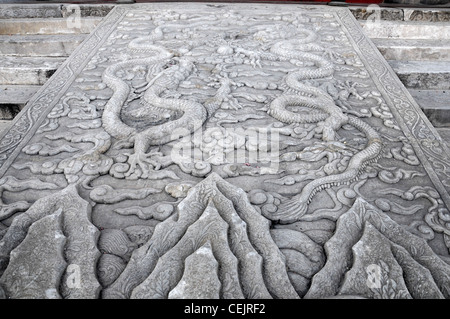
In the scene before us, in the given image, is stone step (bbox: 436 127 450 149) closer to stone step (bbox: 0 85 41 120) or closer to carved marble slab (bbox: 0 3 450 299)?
carved marble slab (bbox: 0 3 450 299)

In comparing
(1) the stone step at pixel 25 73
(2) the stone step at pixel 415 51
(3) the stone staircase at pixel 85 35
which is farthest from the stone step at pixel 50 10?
(2) the stone step at pixel 415 51

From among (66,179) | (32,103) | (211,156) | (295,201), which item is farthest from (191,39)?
(295,201)

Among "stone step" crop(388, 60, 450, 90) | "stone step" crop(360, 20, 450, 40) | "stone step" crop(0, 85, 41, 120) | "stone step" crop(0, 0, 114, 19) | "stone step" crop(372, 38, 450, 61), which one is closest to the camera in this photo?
"stone step" crop(0, 85, 41, 120)

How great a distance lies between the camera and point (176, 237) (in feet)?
5.39

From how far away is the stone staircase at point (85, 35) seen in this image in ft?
11.1

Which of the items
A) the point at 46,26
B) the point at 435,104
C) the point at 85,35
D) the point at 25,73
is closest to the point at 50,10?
the point at 46,26

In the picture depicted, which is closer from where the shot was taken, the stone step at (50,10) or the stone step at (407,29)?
the stone step at (407,29)

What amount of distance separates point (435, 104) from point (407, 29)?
1.77m

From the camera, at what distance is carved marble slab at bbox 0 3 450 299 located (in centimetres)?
148

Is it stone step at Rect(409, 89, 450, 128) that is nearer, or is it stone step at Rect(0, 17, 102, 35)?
stone step at Rect(409, 89, 450, 128)

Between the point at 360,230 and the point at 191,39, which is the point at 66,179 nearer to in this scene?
the point at 360,230

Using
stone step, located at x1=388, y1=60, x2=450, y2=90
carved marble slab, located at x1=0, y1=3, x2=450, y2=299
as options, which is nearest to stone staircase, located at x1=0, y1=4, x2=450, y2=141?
stone step, located at x1=388, y1=60, x2=450, y2=90

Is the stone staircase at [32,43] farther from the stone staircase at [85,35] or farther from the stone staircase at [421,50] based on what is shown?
the stone staircase at [421,50]
